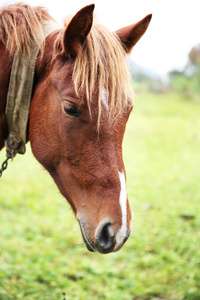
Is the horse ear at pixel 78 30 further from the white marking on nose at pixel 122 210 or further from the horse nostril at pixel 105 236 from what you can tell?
the horse nostril at pixel 105 236

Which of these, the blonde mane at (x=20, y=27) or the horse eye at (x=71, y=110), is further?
the blonde mane at (x=20, y=27)

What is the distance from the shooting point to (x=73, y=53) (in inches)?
73.4

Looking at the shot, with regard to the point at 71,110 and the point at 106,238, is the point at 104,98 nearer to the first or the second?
the point at 71,110

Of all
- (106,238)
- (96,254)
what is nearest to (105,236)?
(106,238)

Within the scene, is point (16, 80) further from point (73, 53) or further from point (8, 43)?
point (73, 53)

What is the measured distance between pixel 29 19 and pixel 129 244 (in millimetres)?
3437

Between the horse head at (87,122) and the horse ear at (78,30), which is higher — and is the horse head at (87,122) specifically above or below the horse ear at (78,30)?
below

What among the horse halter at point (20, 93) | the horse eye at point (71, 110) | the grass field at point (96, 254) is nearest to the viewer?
the horse eye at point (71, 110)

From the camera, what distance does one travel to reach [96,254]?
13.4 ft

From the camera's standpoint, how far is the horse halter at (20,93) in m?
1.96

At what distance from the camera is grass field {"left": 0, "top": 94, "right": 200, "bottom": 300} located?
325 centimetres

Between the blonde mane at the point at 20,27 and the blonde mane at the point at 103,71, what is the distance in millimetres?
380

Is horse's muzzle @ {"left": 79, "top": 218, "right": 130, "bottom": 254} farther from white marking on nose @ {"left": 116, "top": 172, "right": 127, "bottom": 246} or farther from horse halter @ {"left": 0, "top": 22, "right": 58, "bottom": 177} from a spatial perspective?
horse halter @ {"left": 0, "top": 22, "right": 58, "bottom": 177}

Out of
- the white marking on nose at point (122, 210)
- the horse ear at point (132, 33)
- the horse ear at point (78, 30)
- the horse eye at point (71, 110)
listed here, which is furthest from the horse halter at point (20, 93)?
the white marking on nose at point (122, 210)
